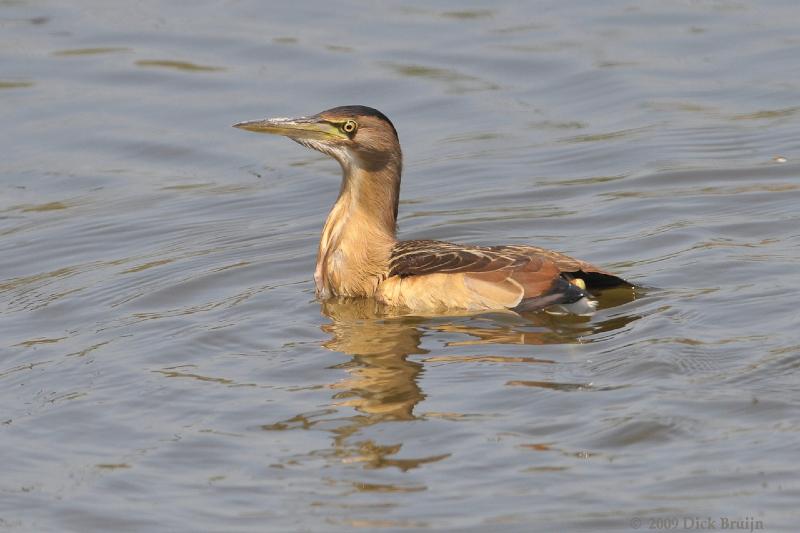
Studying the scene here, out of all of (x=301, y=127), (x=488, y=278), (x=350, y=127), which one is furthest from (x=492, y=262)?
(x=301, y=127)

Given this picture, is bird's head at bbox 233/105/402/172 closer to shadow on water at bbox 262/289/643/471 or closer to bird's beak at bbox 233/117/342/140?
bird's beak at bbox 233/117/342/140

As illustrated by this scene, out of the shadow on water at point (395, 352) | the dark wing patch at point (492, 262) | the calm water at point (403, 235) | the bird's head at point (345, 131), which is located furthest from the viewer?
the bird's head at point (345, 131)

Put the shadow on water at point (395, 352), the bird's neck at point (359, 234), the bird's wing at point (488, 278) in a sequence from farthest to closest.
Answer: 1. the bird's neck at point (359, 234)
2. the bird's wing at point (488, 278)
3. the shadow on water at point (395, 352)

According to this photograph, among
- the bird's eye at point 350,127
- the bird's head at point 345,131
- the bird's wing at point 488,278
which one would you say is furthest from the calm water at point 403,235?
the bird's eye at point 350,127

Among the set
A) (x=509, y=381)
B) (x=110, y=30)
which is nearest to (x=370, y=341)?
(x=509, y=381)

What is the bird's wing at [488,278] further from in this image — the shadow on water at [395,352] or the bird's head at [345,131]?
the bird's head at [345,131]

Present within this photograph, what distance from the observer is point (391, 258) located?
12289mm

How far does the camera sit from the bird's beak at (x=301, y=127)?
40.7 ft

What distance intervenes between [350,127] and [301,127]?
0.38 meters

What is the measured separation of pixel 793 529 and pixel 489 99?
1018 cm

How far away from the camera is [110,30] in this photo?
19.7m

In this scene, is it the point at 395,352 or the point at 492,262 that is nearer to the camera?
the point at 395,352

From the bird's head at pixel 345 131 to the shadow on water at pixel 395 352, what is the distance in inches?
47.0

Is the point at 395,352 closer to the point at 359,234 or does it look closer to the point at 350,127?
the point at 359,234
